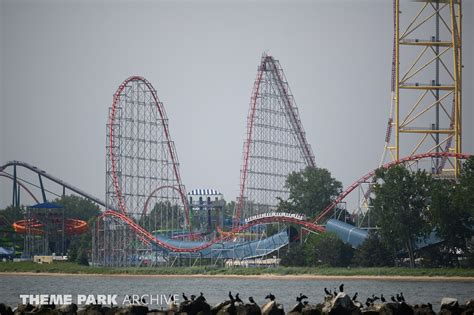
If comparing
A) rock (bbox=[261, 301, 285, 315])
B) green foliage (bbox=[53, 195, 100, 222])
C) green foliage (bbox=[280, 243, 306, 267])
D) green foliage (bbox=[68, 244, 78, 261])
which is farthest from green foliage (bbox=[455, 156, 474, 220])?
green foliage (bbox=[53, 195, 100, 222])

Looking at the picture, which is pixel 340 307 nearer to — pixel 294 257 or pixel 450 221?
pixel 450 221

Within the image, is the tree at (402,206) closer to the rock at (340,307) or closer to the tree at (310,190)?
the tree at (310,190)

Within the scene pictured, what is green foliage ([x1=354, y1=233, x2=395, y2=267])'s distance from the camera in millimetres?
106062

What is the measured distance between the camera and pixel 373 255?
→ 348 ft

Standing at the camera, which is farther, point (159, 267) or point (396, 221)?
point (159, 267)

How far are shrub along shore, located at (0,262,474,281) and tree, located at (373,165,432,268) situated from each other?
Answer: 3.76 meters

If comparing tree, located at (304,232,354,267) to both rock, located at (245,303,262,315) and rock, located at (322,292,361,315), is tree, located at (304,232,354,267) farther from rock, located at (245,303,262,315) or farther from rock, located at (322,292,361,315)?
rock, located at (245,303,262,315)

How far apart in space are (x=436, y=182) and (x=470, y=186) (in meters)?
7.29

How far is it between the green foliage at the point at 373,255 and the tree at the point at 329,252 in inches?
77.7

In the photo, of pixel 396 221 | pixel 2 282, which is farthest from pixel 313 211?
pixel 2 282

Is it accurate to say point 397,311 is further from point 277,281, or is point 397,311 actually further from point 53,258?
point 53,258

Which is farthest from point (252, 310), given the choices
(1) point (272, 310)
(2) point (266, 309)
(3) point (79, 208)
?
(3) point (79, 208)

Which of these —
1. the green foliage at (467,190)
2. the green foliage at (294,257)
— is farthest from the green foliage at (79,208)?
the green foliage at (467,190)

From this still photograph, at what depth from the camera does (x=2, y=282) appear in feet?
330
